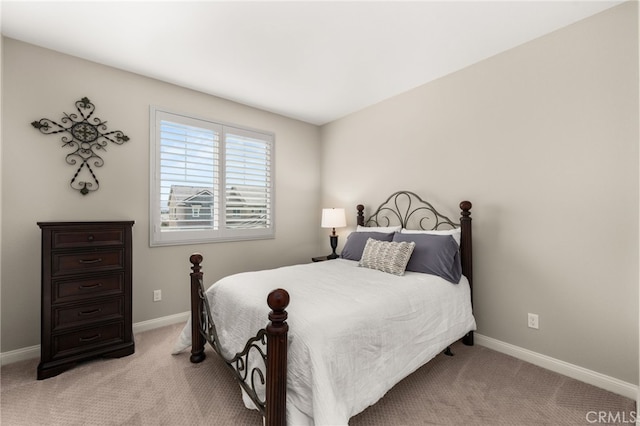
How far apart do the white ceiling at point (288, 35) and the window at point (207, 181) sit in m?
0.55

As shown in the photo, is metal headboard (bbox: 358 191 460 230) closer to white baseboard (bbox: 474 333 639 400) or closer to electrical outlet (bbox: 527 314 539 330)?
electrical outlet (bbox: 527 314 539 330)

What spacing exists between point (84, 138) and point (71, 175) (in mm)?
354

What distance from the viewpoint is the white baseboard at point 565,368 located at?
6.17ft

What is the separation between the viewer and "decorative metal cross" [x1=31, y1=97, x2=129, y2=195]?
2496 millimetres

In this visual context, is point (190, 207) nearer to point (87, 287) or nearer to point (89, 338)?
point (87, 287)

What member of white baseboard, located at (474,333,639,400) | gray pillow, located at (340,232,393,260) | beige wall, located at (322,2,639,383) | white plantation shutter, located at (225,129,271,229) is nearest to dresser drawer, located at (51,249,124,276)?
white plantation shutter, located at (225,129,271,229)

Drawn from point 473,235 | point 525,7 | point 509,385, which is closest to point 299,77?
point 525,7

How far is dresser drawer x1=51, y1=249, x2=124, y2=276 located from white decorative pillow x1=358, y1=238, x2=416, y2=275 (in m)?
2.16

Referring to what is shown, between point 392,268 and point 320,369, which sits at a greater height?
point 392,268

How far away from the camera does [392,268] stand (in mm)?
2447

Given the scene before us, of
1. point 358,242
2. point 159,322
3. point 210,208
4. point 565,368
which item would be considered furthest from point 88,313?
point 565,368

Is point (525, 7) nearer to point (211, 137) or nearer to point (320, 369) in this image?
point (320, 369)

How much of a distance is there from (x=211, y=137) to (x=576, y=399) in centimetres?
392

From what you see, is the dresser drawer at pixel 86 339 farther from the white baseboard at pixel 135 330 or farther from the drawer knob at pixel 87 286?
the white baseboard at pixel 135 330
